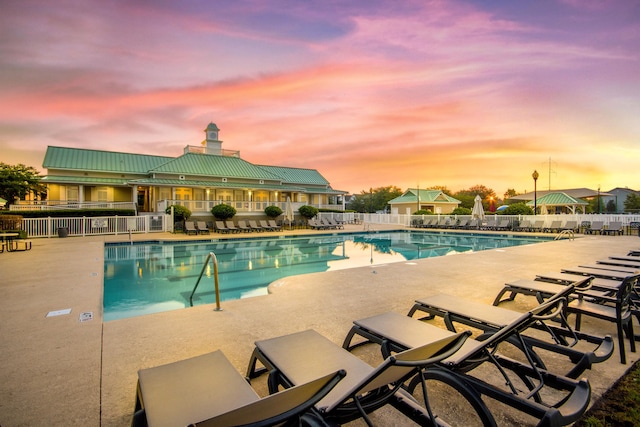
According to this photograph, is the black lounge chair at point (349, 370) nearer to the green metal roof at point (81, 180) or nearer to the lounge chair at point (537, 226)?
the lounge chair at point (537, 226)

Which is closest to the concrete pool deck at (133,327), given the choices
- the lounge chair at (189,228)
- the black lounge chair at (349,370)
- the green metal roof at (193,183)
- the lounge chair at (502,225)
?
the black lounge chair at (349,370)

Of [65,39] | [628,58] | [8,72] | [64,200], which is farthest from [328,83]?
[64,200]

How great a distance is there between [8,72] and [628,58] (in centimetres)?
2495

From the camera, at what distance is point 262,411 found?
1.15m

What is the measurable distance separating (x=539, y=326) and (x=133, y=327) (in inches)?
186

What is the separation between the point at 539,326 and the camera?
3.27 meters

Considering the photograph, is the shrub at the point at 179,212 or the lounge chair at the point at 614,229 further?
the shrub at the point at 179,212

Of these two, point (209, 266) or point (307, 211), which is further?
point (307, 211)

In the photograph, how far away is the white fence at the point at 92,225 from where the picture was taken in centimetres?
1575

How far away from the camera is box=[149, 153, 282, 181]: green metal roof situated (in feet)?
80.6

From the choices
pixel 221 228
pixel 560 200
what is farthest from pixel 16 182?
pixel 560 200

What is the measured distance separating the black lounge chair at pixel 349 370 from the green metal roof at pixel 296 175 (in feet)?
96.3

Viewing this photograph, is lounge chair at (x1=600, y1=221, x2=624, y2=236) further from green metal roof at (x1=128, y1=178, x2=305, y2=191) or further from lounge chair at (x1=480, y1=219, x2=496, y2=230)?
green metal roof at (x1=128, y1=178, x2=305, y2=191)

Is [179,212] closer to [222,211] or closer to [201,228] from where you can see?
[201,228]
